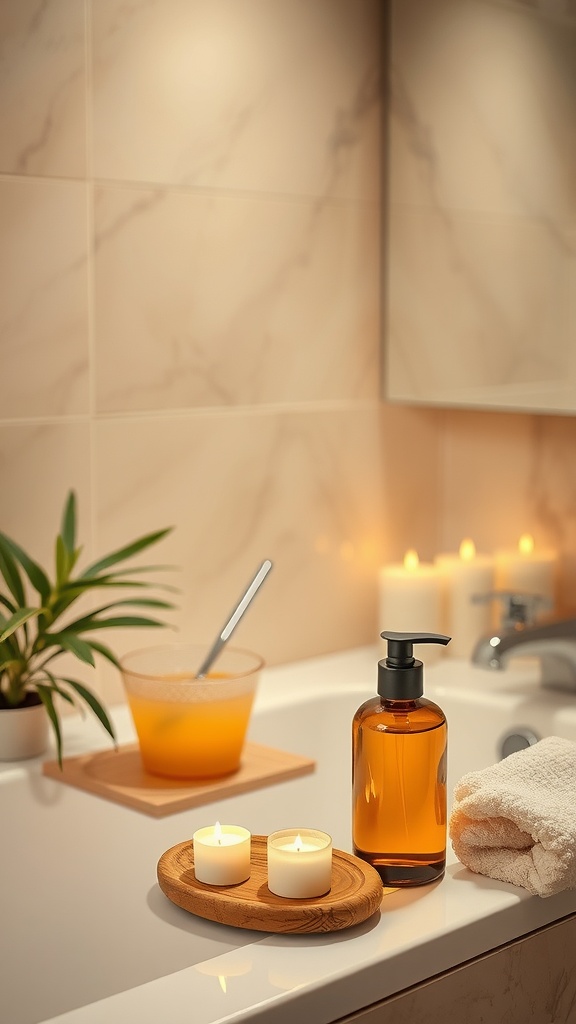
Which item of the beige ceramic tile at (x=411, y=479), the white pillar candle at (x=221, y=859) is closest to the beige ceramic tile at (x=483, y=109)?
the beige ceramic tile at (x=411, y=479)

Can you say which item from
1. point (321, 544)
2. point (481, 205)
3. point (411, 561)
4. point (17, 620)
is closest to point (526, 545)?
point (411, 561)

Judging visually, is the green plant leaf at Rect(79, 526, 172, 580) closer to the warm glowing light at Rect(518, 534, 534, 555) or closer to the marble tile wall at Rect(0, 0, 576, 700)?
the marble tile wall at Rect(0, 0, 576, 700)

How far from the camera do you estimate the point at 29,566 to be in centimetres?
124

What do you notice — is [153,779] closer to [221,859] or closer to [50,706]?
[50,706]

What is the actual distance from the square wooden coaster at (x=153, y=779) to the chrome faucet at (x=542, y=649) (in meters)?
0.27

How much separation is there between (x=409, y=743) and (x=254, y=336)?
0.75m

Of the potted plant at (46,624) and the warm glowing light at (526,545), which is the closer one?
the potted plant at (46,624)

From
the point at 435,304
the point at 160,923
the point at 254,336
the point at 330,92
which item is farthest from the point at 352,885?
the point at 330,92

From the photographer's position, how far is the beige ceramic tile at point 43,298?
1.30 metres

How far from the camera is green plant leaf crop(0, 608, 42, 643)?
1.14 metres

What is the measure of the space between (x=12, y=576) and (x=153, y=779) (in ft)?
0.79

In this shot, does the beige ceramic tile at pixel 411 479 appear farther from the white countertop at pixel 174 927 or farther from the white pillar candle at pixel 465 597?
the white countertop at pixel 174 927

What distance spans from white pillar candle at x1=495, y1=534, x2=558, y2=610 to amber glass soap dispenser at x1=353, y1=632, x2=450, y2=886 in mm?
740

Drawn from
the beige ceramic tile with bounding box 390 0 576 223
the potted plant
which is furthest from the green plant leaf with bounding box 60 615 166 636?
the beige ceramic tile with bounding box 390 0 576 223
